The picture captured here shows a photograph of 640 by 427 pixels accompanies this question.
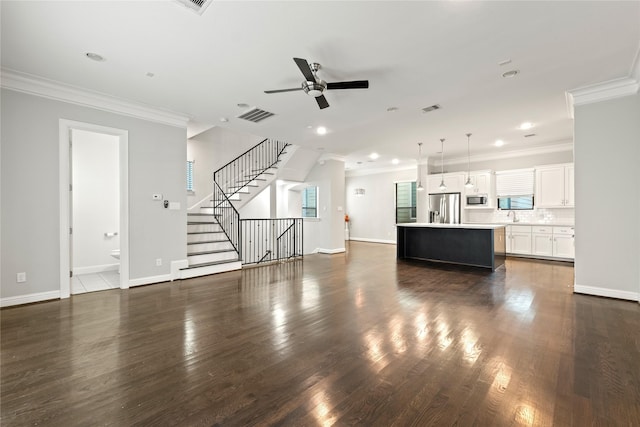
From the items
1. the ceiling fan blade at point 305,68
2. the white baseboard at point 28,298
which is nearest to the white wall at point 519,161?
the ceiling fan blade at point 305,68

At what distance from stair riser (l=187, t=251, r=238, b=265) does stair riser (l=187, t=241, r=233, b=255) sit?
0.74ft

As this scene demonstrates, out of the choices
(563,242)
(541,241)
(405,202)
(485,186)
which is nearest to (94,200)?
(405,202)

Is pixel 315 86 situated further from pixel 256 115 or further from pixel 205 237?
pixel 205 237

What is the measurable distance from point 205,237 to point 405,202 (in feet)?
25.3

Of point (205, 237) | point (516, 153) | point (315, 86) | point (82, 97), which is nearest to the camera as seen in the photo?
point (315, 86)

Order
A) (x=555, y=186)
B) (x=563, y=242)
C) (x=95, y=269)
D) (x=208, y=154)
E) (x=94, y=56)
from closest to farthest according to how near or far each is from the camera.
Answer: (x=94, y=56), (x=95, y=269), (x=563, y=242), (x=555, y=186), (x=208, y=154)

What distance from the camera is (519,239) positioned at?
25.2 feet

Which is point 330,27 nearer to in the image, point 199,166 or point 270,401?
point 270,401

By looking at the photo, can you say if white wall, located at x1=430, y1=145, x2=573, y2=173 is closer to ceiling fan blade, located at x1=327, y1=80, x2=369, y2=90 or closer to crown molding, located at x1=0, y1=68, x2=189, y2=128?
ceiling fan blade, located at x1=327, y1=80, x2=369, y2=90

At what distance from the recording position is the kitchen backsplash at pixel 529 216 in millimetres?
7340

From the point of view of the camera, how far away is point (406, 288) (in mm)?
4664

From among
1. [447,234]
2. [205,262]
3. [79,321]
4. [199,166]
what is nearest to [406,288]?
[447,234]

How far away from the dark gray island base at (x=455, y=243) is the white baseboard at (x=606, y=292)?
1.72 m

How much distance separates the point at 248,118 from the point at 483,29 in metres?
4.06
